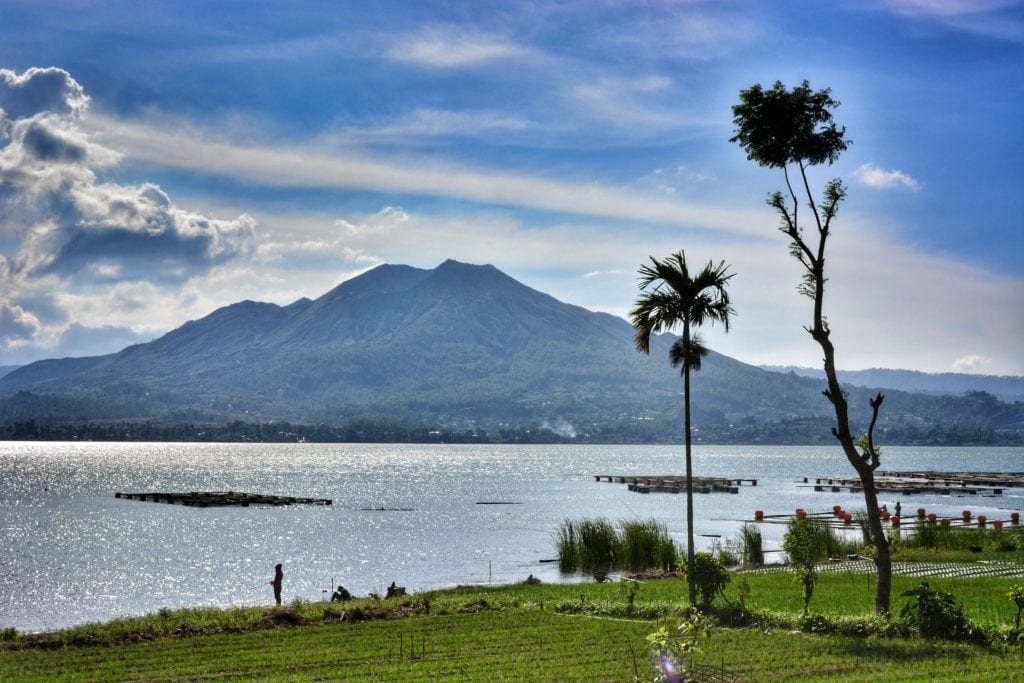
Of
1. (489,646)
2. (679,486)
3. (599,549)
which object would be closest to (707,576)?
(489,646)

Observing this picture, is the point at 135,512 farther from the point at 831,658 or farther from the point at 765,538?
the point at 831,658

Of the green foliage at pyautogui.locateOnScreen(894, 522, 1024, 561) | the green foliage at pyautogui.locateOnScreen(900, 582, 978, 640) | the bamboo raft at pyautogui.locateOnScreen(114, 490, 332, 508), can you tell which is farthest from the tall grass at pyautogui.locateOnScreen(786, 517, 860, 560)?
the bamboo raft at pyautogui.locateOnScreen(114, 490, 332, 508)

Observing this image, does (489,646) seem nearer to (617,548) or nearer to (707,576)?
(707,576)

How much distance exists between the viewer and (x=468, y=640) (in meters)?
22.7

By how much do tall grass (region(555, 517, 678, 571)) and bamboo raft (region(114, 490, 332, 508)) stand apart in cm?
6761

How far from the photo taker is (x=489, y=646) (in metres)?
21.6

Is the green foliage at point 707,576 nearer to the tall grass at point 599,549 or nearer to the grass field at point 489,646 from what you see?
the grass field at point 489,646

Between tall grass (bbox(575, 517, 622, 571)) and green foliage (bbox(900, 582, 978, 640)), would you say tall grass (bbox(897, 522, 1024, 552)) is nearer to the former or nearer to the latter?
tall grass (bbox(575, 517, 622, 571))

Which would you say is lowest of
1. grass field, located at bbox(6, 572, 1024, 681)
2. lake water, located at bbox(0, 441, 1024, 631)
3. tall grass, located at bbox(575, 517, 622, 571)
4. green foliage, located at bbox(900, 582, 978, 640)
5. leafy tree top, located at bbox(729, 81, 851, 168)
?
lake water, located at bbox(0, 441, 1024, 631)

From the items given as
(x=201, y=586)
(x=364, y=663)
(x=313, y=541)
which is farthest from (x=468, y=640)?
(x=313, y=541)

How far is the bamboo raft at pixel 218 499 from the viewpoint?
107 meters

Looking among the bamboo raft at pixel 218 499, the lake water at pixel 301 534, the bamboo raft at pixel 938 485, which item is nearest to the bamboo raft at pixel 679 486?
the lake water at pixel 301 534

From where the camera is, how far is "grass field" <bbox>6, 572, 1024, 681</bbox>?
1800cm

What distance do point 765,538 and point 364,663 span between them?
46.4m
